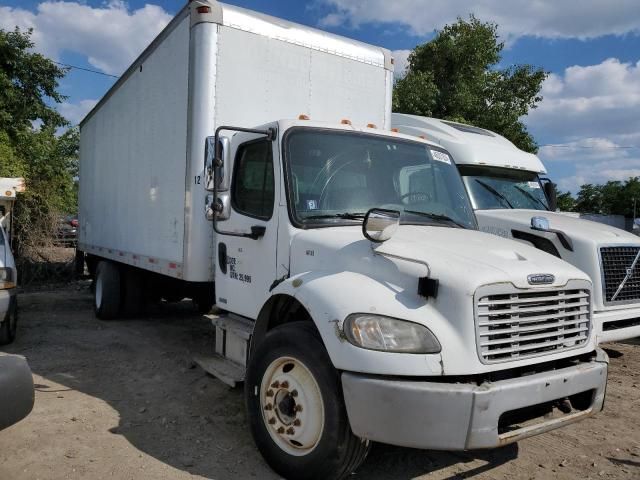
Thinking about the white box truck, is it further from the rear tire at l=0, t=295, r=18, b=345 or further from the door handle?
the rear tire at l=0, t=295, r=18, b=345

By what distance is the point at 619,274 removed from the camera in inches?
237

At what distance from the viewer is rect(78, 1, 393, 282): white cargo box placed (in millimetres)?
5133

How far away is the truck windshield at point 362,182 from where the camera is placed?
4012 millimetres

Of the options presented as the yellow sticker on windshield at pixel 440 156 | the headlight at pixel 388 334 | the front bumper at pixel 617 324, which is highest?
the yellow sticker on windshield at pixel 440 156

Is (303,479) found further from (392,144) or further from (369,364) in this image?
(392,144)

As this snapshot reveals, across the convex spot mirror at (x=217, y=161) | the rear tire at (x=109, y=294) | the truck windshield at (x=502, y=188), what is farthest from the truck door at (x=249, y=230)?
the rear tire at (x=109, y=294)

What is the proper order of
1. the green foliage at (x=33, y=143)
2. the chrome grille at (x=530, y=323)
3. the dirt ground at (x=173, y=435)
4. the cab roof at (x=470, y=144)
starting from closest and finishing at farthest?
the chrome grille at (x=530, y=323) → the dirt ground at (x=173, y=435) → the cab roof at (x=470, y=144) → the green foliage at (x=33, y=143)

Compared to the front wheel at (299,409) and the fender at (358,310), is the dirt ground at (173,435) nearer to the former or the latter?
the front wheel at (299,409)

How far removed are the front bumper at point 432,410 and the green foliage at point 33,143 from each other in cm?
1372

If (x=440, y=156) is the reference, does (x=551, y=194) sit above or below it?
below

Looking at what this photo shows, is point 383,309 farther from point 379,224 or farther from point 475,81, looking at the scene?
point 475,81

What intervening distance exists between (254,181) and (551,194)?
18.3 ft

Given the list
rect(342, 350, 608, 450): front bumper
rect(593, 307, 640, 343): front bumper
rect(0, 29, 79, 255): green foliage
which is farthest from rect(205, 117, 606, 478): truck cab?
rect(0, 29, 79, 255): green foliage

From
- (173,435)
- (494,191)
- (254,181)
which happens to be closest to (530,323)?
(254,181)
